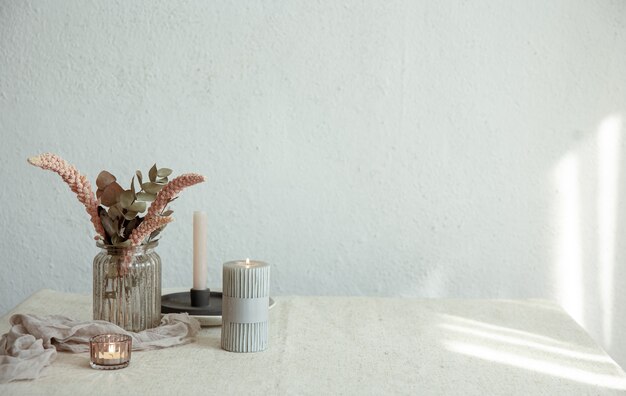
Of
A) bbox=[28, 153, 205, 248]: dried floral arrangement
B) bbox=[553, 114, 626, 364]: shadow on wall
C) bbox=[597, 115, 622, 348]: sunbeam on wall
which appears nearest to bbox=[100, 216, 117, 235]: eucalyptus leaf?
bbox=[28, 153, 205, 248]: dried floral arrangement

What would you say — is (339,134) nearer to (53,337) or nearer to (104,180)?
(104,180)

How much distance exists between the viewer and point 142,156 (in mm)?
2041

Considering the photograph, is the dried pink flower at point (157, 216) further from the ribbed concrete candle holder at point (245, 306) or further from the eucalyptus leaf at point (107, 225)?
the ribbed concrete candle holder at point (245, 306)

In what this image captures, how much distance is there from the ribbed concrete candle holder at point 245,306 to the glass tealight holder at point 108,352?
0.58ft

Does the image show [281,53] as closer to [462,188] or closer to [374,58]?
[374,58]

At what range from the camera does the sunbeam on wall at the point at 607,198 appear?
81.7 inches

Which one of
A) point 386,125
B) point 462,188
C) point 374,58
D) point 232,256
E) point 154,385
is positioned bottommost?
point 154,385

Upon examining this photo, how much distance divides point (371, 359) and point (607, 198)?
1129mm

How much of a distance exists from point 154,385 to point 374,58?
120 cm

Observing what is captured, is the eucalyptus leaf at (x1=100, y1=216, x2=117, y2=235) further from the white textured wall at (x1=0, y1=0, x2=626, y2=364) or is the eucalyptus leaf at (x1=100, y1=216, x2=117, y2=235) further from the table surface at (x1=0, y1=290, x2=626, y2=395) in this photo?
the white textured wall at (x1=0, y1=0, x2=626, y2=364)

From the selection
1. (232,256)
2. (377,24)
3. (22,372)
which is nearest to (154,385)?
(22,372)

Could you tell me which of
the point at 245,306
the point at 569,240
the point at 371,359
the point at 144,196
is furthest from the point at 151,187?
the point at 569,240

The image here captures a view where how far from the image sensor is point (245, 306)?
4.14 ft

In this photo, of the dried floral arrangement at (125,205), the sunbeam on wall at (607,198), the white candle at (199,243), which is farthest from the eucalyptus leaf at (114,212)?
the sunbeam on wall at (607,198)
